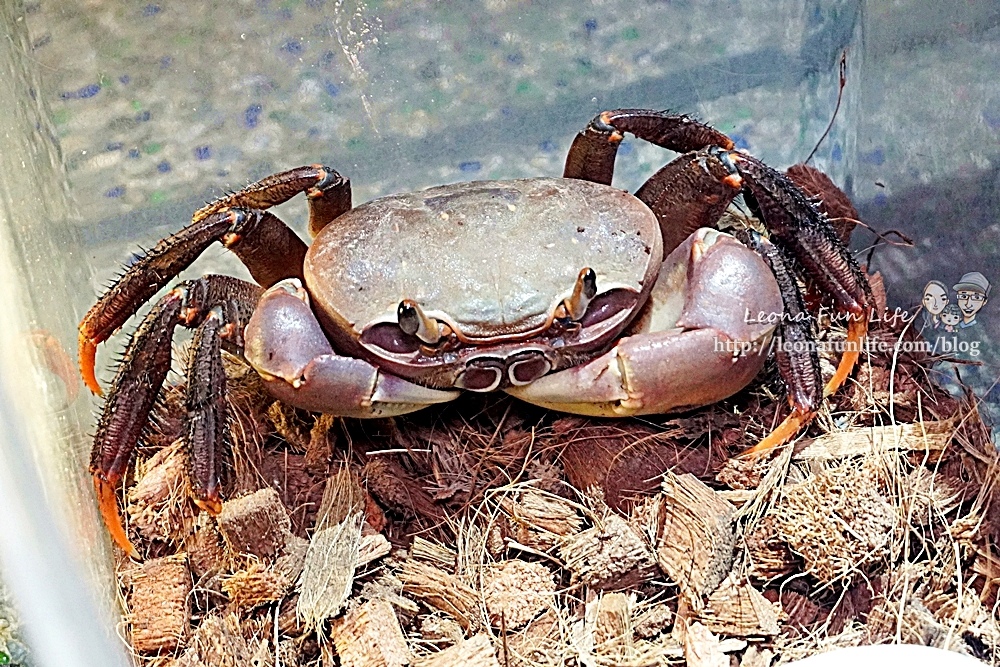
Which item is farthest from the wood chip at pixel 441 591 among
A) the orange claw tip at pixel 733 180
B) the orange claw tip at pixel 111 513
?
the orange claw tip at pixel 733 180

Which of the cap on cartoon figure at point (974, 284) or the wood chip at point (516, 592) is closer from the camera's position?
the wood chip at point (516, 592)

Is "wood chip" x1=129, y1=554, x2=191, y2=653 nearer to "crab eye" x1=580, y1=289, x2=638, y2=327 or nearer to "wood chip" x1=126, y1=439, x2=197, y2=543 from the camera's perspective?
"wood chip" x1=126, y1=439, x2=197, y2=543

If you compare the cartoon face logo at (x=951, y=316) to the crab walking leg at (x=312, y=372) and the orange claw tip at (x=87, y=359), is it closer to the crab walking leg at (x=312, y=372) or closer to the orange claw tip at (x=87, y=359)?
the crab walking leg at (x=312, y=372)

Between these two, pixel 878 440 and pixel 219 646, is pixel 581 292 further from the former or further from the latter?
pixel 219 646

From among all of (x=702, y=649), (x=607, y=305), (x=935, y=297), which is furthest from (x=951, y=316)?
(x=702, y=649)

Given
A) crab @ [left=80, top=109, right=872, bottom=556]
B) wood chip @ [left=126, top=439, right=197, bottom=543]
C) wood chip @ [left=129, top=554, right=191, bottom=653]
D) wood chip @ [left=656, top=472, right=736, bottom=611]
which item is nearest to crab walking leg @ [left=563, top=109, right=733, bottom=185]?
crab @ [left=80, top=109, right=872, bottom=556]
